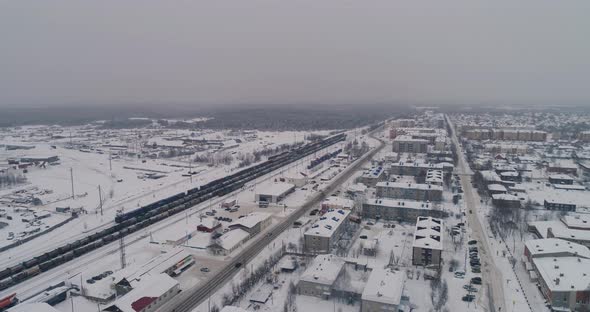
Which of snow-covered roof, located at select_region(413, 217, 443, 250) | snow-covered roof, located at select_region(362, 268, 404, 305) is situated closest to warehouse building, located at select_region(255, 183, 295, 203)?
snow-covered roof, located at select_region(413, 217, 443, 250)

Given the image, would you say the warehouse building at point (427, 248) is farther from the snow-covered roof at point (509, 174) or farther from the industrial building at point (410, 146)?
the industrial building at point (410, 146)

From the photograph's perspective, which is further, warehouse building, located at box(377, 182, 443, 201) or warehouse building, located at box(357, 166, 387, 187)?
warehouse building, located at box(357, 166, 387, 187)

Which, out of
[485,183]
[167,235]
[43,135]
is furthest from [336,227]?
[43,135]

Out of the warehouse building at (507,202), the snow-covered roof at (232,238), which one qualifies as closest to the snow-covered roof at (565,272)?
the warehouse building at (507,202)

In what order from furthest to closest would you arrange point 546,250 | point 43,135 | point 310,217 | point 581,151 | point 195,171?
point 43,135 → point 581,151 → point 195,171 → point 310,217 → point 546,250

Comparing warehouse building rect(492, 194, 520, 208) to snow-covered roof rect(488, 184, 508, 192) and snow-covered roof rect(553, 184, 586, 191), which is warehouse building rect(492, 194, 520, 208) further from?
snow-covered roof rect(553, 184, 586, 191)

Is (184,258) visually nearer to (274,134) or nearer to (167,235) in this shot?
(167,235)
